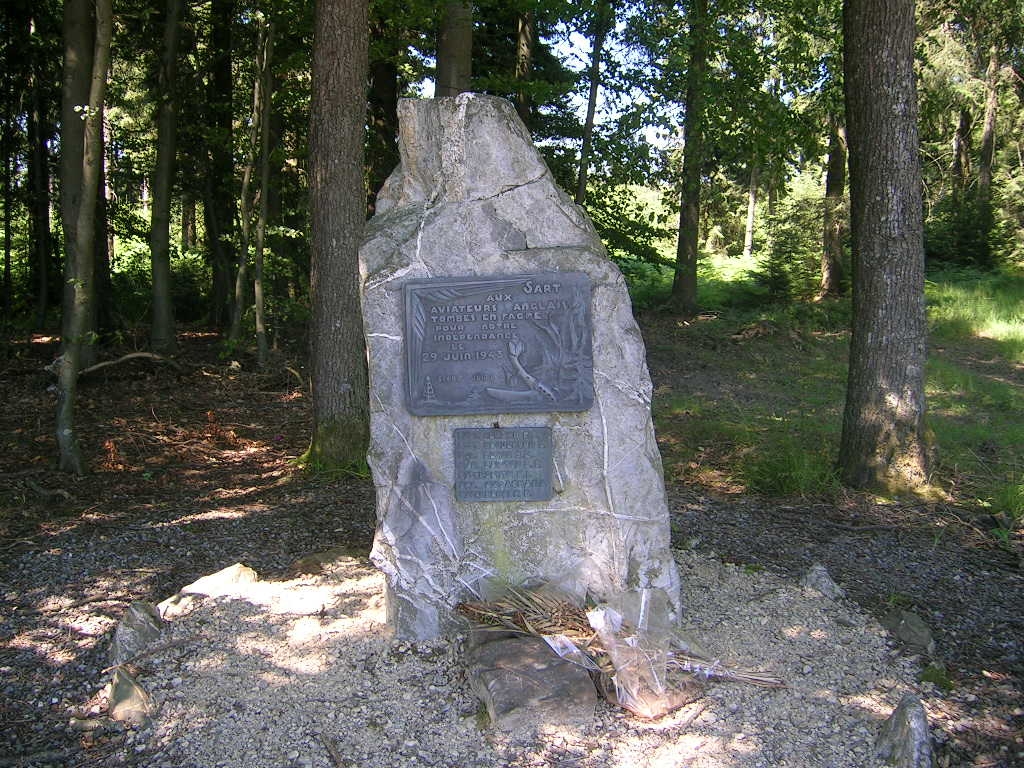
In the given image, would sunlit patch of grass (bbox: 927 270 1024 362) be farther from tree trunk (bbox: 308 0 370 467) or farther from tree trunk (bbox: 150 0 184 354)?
tree trunk (bbox: 150 0 184 354)

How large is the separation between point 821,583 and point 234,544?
→ 3.83 m

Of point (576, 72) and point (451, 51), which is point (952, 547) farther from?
point (576, 72)

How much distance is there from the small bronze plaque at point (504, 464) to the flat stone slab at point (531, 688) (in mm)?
744

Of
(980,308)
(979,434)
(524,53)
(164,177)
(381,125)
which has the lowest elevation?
(979,434)

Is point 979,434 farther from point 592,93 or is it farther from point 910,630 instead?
point 592,93

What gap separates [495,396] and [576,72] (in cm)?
1053

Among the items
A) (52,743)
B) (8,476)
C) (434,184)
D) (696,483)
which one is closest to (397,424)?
(434,184)

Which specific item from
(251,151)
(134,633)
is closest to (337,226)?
(134,633)

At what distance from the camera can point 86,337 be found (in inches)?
269

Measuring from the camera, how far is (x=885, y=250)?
6457mm

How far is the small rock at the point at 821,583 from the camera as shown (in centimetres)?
472

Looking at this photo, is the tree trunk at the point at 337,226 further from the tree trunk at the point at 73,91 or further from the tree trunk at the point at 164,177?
the tree trunk at the point at 164,177

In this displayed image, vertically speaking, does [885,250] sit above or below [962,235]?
below

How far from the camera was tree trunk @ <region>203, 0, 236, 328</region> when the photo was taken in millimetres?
12727
